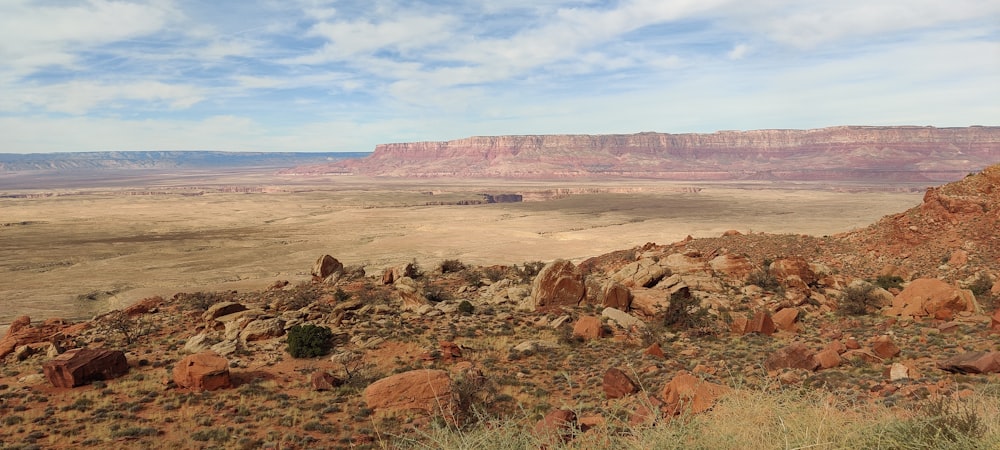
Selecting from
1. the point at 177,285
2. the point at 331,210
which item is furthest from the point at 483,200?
the point at 177,285

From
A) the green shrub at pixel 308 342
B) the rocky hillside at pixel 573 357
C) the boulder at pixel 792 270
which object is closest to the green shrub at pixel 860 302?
the rocky hillside at pixel 573 357

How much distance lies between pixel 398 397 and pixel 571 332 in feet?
24.6

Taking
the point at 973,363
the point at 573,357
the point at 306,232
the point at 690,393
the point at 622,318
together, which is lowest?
the point at 306,232

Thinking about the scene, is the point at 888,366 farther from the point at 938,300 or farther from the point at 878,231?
the point at 878,231

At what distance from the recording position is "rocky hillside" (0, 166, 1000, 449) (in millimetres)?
7383

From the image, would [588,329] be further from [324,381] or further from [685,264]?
[324,381]

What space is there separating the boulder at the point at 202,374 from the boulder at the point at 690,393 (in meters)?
10.9

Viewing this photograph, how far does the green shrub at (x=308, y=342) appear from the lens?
57.0 feet

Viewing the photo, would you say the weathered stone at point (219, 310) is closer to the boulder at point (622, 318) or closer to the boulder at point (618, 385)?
the boulder at point (622, 318)

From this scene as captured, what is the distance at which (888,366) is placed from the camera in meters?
12.8

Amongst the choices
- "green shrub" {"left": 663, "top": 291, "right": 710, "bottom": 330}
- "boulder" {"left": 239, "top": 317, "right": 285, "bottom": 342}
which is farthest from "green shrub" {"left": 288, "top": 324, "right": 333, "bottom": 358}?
"green shrub" {"left": 663, "top": 291, "right": 710, "bottom": 330}

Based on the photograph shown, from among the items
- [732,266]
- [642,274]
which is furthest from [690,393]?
[732,266]

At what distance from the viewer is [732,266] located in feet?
81.1

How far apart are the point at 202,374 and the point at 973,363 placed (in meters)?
17.6
